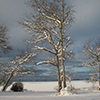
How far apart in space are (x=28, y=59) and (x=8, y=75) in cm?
408

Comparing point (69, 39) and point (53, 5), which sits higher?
point (53, 5)

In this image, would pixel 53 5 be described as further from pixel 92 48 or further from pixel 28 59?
pixel 92 48

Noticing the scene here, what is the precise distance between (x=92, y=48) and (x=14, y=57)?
44.5 ft

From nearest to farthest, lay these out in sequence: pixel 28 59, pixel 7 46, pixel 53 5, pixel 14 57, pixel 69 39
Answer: pixel 53 5, pixel 69 39, pixel 7 46, pixel 28 59, pixel 14 57

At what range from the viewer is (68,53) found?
14.4 metres

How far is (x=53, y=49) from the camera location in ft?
47.1

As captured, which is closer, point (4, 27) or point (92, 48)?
point (4, 27)

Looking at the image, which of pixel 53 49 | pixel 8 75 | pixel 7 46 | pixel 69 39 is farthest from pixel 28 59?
pixel 69 39

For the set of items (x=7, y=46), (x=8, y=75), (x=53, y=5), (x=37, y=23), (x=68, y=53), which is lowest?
(x=8, y=75)

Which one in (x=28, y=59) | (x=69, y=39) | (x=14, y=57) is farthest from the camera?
(x=14, y=57)

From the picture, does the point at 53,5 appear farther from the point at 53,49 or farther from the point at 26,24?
the point at 53,49

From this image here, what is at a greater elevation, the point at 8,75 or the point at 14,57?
the point at 14,57

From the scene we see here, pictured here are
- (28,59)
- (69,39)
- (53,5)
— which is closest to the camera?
(53,5)

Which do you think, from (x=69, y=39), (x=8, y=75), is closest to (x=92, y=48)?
(x=69, y=39)
